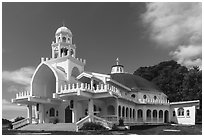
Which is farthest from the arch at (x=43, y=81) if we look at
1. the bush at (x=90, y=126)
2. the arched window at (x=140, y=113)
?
the arched window at (x=140, y=113)

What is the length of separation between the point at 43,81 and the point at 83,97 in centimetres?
769

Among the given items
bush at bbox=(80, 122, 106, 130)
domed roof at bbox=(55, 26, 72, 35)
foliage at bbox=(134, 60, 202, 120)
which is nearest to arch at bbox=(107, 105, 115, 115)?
bush at bbox=(80, 122, 106, 130)

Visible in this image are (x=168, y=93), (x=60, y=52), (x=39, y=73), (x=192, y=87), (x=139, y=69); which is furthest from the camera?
(x=139, y=69)

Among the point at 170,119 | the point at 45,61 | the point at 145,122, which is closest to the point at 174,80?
the point at 170,119

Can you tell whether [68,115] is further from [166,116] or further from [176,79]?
[176,79]

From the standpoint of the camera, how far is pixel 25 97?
90.7ft

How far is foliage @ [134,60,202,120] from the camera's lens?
38875mm

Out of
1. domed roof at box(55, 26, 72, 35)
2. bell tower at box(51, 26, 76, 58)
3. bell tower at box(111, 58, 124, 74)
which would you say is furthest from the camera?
bell tower at box(111, 58, 124, 74)

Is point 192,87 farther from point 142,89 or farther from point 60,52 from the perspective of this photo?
point 60,52

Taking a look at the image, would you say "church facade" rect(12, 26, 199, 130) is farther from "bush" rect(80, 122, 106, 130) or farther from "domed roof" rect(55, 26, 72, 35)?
"bush" rect(80, 122, 106, 130)

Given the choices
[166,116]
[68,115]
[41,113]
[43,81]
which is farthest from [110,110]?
[166,116]

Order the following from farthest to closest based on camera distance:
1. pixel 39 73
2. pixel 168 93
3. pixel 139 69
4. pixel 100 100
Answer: pixel 139 69 → pixel 168 93 → pixel 39 73 → pixel 100 100

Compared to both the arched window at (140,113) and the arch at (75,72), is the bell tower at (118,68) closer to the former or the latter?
the arched window at (140,113)

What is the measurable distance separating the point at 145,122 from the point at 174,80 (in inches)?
552
